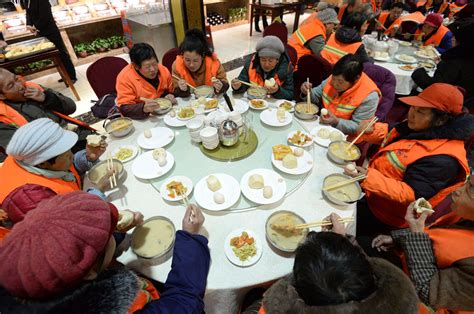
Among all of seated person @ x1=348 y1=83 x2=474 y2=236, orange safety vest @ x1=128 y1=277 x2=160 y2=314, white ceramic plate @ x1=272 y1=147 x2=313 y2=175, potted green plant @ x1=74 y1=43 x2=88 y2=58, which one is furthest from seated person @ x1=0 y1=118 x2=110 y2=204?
potted green plant @ x1=74 y1=43 x2=88 y2=58

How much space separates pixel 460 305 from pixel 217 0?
387 inches

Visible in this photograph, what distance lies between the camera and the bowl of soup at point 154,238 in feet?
4.56

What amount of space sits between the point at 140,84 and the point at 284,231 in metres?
2.46

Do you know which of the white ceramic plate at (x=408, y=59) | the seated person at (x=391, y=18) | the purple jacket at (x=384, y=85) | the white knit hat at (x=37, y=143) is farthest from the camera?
the seated person at (x=391, y=18)

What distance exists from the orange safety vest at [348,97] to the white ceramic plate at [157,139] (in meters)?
Result: 1.90

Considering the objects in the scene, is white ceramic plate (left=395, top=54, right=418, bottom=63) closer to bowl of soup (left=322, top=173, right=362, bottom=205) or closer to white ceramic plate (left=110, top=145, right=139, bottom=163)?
bowl of soup (left=322, top=173, right=362, bottom=205)

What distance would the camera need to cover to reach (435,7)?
22.2 ft

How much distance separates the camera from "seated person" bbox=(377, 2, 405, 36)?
5.02m

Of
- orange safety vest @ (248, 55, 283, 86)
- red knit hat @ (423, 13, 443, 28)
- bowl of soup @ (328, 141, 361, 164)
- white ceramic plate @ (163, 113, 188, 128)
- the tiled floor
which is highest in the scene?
red knit hat @ (423, 13, 443, 28)

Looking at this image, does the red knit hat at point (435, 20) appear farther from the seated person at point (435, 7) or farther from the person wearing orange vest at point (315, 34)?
the seated person at point (435, 7)

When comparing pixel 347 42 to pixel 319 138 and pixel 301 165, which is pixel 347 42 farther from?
pixel 301 165

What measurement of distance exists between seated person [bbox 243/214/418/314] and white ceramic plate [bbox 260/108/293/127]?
162cm

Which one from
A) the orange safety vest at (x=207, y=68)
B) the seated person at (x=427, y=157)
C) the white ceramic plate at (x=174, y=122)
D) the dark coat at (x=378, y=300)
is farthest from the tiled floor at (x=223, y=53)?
the dark coat at (x=378, y=300)

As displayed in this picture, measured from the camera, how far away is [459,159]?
1649 millimetres
